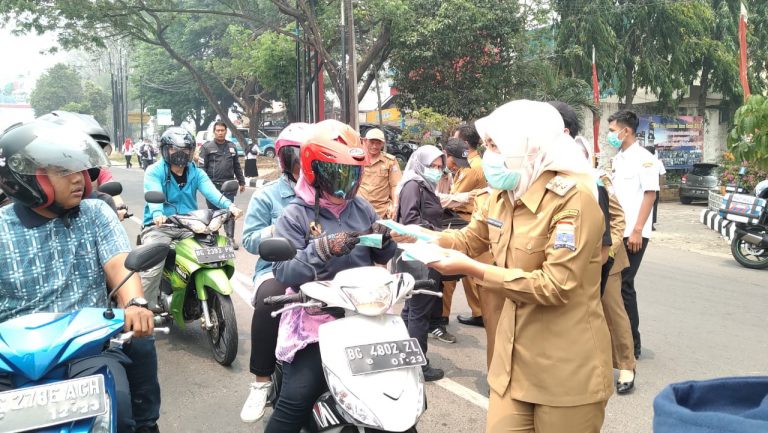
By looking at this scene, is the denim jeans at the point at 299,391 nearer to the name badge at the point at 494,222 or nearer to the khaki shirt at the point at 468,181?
the name badge at the point at 494,222

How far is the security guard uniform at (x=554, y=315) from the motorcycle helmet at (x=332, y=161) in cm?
80

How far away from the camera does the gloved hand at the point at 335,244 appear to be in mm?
2592

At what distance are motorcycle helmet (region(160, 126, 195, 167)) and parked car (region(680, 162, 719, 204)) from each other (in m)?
14.1

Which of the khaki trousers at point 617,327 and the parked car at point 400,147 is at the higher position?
the parked car at point 400,147

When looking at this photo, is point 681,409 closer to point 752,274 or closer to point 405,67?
point 752,274

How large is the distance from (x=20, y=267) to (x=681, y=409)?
7.59ft

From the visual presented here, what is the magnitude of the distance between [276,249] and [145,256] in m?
0.48

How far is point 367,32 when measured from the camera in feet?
77.9

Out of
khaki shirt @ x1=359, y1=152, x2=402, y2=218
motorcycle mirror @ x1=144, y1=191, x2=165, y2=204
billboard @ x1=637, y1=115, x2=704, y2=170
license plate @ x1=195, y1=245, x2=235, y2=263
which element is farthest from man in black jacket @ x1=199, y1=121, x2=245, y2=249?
billboard @ x1=637, y1=115, x2=704, y2=170

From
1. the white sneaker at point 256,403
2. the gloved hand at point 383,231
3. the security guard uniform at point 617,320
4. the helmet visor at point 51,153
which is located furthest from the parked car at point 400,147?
the helmet visor at point 51,153

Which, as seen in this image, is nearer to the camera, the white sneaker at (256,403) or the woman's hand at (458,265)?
the woman's hand at (458,265)

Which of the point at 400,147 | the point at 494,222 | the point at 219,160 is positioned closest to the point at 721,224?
the point at 219,160

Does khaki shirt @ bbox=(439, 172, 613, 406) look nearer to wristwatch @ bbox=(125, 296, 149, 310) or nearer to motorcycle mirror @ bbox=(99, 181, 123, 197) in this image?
wristwatch @ bbox=(125, 296, 149, 310)

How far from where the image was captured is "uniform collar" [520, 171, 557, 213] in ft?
7.26
